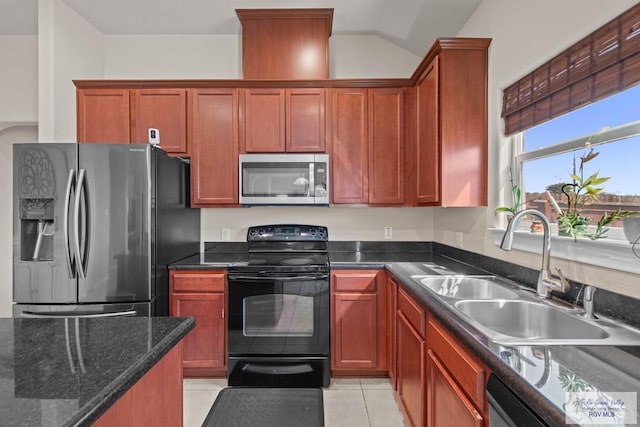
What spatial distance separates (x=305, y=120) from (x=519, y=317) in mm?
2077

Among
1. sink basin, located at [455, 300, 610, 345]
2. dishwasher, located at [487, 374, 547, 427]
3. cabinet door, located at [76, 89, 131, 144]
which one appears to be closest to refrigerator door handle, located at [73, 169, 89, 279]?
cabinet door, located at [76, 89, 131, 144]

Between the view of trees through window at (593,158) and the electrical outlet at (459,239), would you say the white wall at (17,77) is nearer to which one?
the electrical outlet at (459,239)

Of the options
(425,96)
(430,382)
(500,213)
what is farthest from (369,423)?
(425,96)

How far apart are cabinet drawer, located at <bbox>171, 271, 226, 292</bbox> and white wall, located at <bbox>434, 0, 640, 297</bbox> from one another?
1863mm

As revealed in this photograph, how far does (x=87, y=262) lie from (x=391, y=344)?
2158mm

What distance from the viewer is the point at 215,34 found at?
3186 millimetres

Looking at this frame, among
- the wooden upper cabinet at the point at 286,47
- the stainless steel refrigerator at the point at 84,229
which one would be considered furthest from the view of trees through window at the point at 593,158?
the stainless steel refrigerator at the point at 84,229

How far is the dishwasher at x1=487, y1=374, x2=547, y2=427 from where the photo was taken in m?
0.80

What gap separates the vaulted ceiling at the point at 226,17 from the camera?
8.57 feet

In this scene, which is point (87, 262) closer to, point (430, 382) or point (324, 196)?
point (324, 196)

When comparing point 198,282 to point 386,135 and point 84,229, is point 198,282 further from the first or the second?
point 386,135

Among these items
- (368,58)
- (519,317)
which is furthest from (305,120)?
(519,317)

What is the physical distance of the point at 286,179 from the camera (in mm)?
2764

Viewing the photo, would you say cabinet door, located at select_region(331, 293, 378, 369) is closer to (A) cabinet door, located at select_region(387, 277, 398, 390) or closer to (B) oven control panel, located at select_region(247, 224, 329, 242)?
(A) cabinet door, located at select_region(387, 277, 398, 390)
